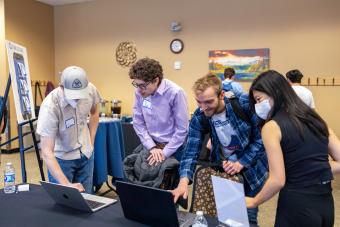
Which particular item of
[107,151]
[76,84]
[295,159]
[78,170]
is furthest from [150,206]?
[107,151]

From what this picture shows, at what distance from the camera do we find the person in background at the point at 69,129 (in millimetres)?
1942

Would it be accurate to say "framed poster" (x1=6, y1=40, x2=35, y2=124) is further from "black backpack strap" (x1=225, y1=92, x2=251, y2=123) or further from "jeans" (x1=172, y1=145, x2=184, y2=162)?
"black backpack strap" (x1=225, y1=92, x2=251, y2=123)

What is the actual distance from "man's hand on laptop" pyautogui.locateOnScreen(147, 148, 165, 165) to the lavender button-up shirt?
3cm

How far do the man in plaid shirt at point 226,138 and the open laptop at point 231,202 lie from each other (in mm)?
428

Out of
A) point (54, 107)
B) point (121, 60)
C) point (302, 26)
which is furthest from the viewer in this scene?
point (121, 60)

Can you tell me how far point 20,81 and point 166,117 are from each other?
1.29m

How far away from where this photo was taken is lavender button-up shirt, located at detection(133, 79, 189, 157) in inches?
85.7

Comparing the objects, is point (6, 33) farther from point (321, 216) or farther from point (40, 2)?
point (321, 216)

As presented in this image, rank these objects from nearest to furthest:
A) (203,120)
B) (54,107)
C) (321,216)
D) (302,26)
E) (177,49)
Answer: (321,216) → (203,120) → (54,107) → (302,26) → (177,49)

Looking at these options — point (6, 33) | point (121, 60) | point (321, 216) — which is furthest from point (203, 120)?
point (6, 33)

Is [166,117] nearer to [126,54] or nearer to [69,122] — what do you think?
[69,122]

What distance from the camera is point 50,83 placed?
6.75m

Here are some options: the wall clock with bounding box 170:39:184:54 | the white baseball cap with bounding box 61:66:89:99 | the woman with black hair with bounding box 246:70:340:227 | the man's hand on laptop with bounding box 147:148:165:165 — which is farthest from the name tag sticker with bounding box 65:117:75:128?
the wall clock with bounding box 170:39:184:54

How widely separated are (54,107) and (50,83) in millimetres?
5034
